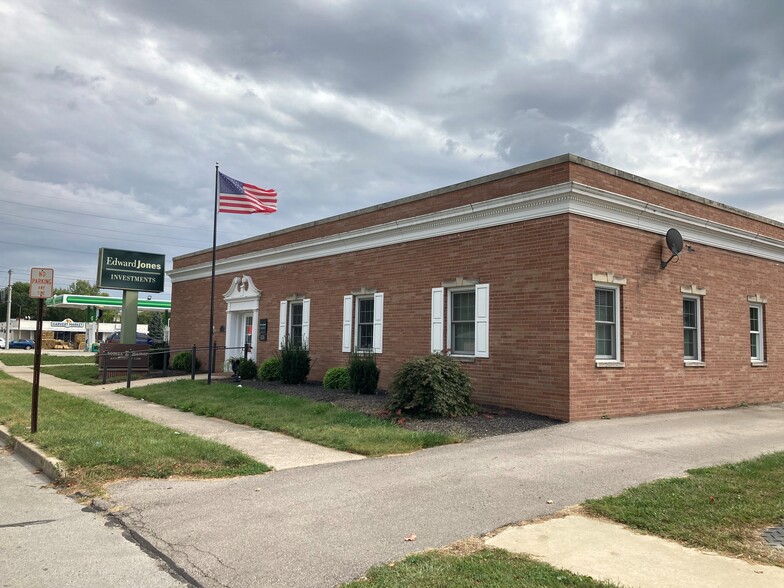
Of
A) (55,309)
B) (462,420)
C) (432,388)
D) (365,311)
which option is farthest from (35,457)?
(55,309)

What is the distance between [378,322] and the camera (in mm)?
16219

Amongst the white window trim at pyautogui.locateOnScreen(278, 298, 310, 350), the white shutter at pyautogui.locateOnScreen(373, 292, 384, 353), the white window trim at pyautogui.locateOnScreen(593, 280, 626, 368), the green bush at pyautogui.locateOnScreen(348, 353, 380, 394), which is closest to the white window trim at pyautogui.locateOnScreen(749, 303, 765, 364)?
the white window trim at pyautogui.locateOnScreen(593, 280, 626, 368)

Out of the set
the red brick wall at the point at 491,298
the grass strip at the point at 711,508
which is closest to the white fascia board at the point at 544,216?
the red brick wall at the point at 491,298

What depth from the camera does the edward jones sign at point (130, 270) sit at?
79.4 feet

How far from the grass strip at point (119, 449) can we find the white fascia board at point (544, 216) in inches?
295

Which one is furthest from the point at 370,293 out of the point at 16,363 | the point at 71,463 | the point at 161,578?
the point at 16,363

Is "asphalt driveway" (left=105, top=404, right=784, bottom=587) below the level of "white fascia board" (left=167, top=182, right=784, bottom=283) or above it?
below

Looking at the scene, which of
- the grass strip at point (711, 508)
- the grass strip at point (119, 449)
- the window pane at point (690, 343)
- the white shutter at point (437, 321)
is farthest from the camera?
the window pane at point (690, 343)

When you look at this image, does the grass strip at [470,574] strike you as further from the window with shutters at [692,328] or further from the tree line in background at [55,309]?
the tree line in background at [55,309]

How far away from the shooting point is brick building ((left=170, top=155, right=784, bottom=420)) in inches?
484

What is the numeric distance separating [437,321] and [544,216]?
356cm

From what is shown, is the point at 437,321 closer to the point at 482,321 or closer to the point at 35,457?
the point at 482,321

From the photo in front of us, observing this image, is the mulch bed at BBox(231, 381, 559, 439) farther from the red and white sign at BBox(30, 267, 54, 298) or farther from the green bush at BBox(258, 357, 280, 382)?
the red and white sign at BBox(30, 267, 54, 298)

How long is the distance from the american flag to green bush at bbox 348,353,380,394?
6.56 metres
